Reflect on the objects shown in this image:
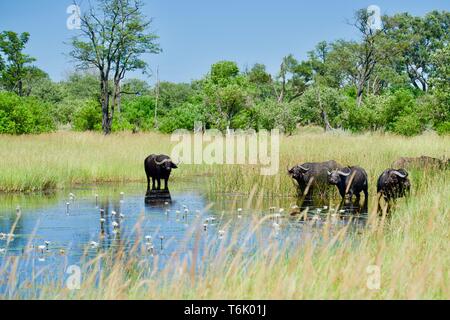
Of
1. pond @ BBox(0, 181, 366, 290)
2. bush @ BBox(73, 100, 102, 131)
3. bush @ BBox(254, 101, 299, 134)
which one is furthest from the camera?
bush @ BBox(254, 101, 299, 134)

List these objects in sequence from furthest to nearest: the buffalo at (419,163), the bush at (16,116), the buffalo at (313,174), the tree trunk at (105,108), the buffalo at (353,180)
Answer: the tree trunk at (105,108), the bush at (16,116), the buffalo at (313,174), the buffalo at (419,163), the buffalo at (353,180)

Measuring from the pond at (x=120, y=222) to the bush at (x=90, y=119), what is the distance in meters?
23.2

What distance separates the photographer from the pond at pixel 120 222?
865cm

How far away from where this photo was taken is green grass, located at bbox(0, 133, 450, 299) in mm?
5215

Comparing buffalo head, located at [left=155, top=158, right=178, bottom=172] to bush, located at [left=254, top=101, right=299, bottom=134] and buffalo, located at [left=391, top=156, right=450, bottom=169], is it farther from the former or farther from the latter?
bush, located at [left=254, top=101, right=299, bottom=134]

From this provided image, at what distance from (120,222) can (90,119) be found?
1197 inches

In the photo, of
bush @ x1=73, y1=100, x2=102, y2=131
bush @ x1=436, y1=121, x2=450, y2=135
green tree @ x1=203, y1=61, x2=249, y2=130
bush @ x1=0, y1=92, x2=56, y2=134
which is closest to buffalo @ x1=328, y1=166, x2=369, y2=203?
bush @ x1=436, y1=121, x2=450, y2=135

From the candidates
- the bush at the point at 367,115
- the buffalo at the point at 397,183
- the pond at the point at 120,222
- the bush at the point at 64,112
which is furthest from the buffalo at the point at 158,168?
the bush at the point at 64,112

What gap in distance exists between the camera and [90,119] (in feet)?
136

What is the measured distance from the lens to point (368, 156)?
1762cm

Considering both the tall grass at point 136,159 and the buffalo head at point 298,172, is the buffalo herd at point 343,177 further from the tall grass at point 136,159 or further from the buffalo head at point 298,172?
the tall grass at point 136,159

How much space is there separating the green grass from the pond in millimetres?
505

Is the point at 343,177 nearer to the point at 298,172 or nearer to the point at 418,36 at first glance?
the point at 298,172
